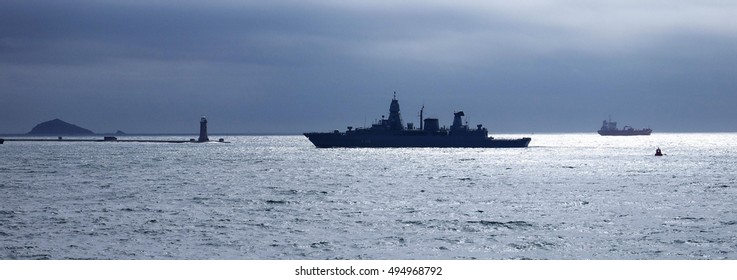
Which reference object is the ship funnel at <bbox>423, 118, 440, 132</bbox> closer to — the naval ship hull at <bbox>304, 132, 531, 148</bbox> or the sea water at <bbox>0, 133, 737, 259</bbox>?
the naval ship hull at <bbox>304, 132, 531, 148</bbox>

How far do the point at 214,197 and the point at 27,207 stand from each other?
889cm

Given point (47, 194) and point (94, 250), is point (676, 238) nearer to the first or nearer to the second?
point (94, 250)

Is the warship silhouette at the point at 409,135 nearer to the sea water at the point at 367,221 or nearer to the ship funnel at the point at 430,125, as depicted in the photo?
the ship funnel at the point at 430,125

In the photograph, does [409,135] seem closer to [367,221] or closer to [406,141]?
[406,141]

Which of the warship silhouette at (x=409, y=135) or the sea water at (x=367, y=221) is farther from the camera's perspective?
the warship silhouette at (x=409, y=135)

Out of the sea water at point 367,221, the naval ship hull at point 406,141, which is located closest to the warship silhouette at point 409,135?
the naval ship hull at point 406,141

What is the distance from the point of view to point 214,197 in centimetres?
3919

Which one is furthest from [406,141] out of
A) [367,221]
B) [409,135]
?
[367,221]

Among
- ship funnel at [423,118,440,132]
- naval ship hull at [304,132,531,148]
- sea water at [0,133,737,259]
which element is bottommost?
sea water at [0,133,737,259]

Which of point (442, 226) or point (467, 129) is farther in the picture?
point (467, 129)

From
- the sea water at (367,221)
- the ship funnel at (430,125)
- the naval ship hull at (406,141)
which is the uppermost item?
the ship funnel at (430,125)

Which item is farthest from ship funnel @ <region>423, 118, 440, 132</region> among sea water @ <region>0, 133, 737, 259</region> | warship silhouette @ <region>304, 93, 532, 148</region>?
sea water @ <region>0, 133, 737, 259</region>
